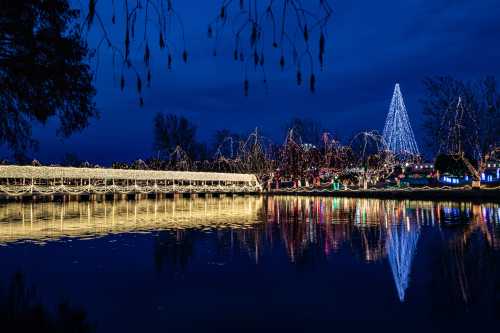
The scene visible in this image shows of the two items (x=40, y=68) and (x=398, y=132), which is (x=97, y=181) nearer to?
(x=398, y=132)

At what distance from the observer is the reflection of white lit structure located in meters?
9.67

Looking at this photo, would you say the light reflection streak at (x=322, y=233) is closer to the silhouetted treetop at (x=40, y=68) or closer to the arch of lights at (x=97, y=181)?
the silhouetted treetop at (x=40, y=68)

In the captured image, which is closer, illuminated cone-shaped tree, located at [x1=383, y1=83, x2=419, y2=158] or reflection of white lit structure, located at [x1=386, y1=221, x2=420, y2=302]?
reflection of white lit structure, located at [x1=386, y1=221, x2=420, y2=302]

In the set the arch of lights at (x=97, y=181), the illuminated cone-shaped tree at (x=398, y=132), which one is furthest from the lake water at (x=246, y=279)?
the illuminated cone-shaped tree at (x=398, y=132)

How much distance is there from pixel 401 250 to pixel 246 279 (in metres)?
5.67

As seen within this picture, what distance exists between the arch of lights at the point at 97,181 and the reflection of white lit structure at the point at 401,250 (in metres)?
33.4

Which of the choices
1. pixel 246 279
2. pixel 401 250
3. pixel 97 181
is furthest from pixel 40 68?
pixel 97 181

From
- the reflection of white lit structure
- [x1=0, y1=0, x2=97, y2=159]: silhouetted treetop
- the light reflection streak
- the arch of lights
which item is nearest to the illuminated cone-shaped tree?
the arch of lights

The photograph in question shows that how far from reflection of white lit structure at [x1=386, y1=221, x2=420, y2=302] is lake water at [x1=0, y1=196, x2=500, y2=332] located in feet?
0.12

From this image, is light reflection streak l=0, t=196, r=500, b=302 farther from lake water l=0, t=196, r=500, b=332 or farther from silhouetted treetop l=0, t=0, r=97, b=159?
silhouetted treetop l=0, t=0, r=97, b=159

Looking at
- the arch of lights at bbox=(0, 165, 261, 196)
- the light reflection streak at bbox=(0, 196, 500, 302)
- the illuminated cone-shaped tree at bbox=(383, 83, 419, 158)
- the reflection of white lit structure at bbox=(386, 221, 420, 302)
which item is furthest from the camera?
the illuminated cone-shaped tree at bbox=(383, 83, 419, 158)

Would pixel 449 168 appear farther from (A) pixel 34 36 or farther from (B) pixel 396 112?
(A) pixel 34 36

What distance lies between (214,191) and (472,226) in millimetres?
42941

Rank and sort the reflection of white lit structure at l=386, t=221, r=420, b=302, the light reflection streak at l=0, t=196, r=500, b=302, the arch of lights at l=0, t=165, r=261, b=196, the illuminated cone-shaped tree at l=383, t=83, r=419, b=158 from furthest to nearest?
the illuminated cone-shaped tree at l=383, t=83, r=419, b=158
the arch of lights at l=0, t=165, r=261, b=196
the light reflection streak at l=0, t=196, r=500, b=302
the reflection of white lit structure at l=386, t=221, r=420, b=302
